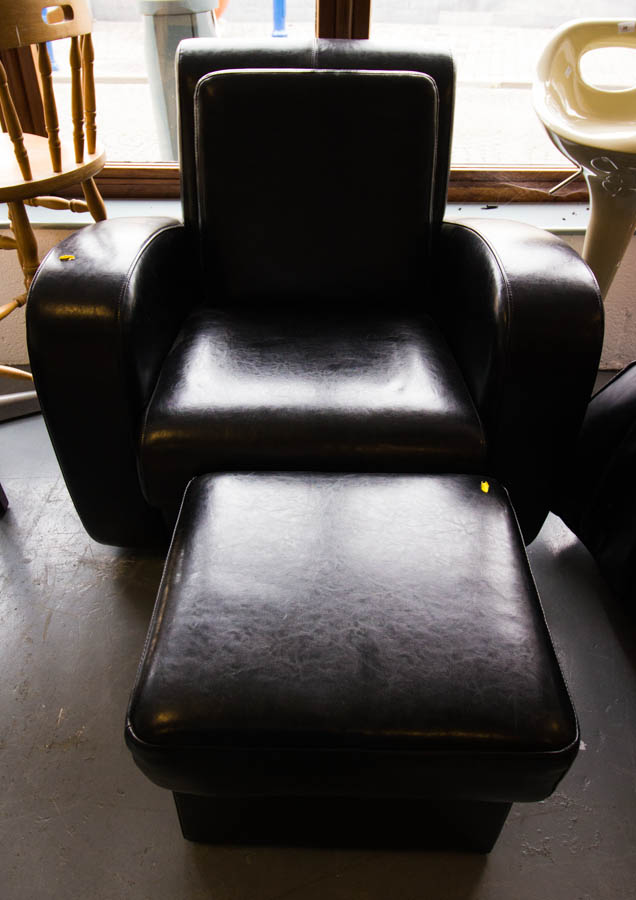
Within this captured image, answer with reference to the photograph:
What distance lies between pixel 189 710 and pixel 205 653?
69mm

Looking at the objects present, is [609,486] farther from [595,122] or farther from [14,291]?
[14,291]

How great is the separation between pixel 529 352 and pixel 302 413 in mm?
410

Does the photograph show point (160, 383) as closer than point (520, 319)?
No

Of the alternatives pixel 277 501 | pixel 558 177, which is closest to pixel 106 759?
pixel 277 501

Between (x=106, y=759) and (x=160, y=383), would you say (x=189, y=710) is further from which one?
(x=160, y=383)

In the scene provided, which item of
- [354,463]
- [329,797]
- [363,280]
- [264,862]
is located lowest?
[264,862]

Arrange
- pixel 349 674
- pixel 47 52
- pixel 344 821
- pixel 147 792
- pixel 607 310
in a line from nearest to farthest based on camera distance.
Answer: pixel 349 674, pixel 344 821, pixel 147 792, pixel 47 52, pixel 607 310

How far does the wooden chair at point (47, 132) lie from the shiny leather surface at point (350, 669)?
941 millimetres

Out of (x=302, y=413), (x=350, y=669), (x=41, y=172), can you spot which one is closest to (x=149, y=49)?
(x=41, y=172)

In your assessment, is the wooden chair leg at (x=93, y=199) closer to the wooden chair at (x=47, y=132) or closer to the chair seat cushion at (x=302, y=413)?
the wooden chair at (x=47, y=132)

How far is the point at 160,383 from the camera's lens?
120 centimetres

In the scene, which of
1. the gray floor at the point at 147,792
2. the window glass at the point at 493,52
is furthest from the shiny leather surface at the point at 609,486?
the window glass at the point at 493,52

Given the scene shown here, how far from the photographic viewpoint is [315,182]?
4.64 ft

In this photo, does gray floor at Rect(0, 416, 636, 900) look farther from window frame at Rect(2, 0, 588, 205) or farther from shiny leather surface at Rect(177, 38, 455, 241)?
window frame at Rect(2, 0, 588, 205)
